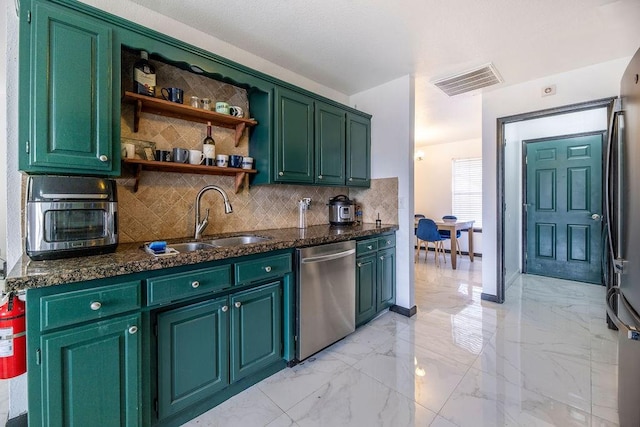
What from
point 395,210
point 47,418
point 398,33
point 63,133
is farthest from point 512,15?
point 47,418

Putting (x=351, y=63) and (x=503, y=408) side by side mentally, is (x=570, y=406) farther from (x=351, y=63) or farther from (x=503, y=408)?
(x=351, y=63)

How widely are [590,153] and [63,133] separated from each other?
5.53 metres

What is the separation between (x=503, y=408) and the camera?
156cm

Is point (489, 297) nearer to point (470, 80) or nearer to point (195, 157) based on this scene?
point (470, 80)

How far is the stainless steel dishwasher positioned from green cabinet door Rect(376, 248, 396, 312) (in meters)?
0.43

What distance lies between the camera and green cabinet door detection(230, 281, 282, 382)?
1628 mm

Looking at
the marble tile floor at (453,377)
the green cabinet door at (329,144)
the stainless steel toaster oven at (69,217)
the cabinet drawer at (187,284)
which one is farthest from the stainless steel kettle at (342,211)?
the stainless steel toaster oven at (69,217)

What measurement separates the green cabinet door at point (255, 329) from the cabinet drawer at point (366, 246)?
0.88 metres

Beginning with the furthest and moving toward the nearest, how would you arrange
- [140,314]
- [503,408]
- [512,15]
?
1. [512,15]
2. [503,408]
3. [140,314]

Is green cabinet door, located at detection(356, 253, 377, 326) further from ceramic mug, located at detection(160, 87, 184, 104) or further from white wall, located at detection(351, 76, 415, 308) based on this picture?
ceramic mug, located at detection(160, 87, 184, 104)

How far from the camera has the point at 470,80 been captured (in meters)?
2.93

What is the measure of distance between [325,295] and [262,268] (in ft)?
2.07

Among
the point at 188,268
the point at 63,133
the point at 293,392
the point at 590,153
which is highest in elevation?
the point at 590,153

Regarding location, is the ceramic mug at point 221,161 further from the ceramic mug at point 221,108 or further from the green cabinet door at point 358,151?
the green cabinet door at point 358,151
